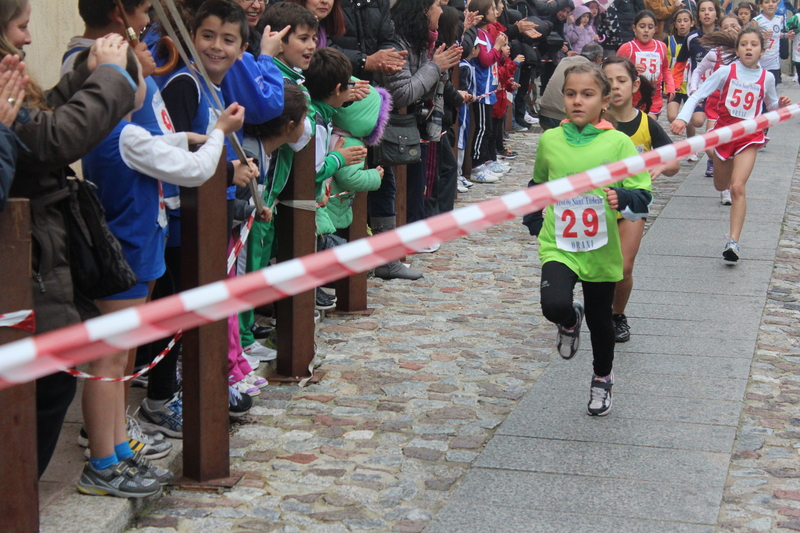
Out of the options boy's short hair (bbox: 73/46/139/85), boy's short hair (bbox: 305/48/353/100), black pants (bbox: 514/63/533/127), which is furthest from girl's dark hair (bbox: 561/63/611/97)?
black pants (bbox: 514/63/533/127)

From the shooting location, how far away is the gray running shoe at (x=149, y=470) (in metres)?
3.91

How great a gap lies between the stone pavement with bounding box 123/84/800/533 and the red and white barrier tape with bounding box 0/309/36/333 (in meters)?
1.05

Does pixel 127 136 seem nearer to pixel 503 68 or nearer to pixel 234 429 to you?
pixel 234 429

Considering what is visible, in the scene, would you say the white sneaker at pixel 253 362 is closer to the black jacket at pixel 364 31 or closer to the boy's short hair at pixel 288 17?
the boy's short hair at pixel 288 17

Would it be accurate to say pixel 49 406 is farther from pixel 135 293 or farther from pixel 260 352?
pixel 260 352

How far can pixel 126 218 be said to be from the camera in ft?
12.4

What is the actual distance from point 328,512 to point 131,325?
1.95m

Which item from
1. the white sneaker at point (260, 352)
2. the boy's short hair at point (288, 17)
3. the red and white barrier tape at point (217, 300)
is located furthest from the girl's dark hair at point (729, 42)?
the red and white barrier tape at point (217, 300)

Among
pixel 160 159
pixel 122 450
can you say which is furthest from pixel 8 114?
pixel 122 450

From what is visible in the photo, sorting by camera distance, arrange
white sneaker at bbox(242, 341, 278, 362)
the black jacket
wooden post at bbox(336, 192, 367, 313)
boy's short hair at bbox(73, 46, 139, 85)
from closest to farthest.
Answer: boy's short hair at bbox(73, 46, 139, 85), white sneaker at bbox(242, 341, 278, 362), wooden post at bbox(336, 192, 367, 313), the black jacket

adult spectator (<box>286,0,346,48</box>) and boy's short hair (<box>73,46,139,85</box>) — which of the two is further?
adult spectator (<box>286,0,346,48</box>)

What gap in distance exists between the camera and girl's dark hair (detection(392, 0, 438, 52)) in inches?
309

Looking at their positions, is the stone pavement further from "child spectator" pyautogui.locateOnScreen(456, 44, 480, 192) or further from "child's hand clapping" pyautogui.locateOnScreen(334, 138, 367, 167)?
"child spectator" pyautogui.locateOnScreen(456, 44, 480, 192)

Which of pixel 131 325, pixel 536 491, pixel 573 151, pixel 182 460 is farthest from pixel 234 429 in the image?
pixel 131 325
